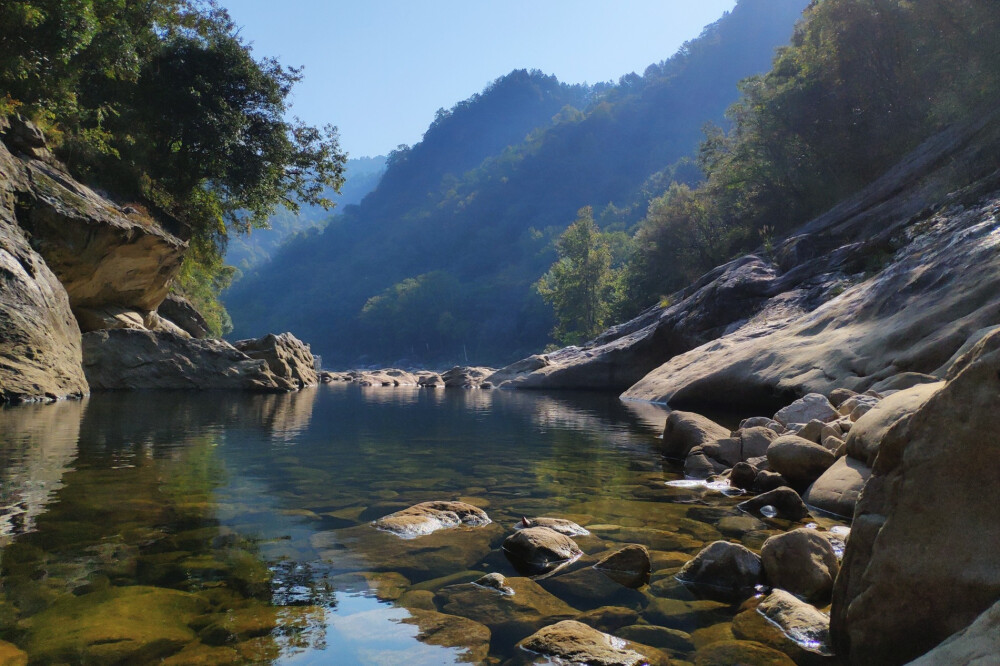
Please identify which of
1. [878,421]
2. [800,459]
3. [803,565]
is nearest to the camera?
[803,565]

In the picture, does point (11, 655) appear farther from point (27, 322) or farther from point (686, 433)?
point (27, 322)

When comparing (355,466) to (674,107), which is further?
(674,107)

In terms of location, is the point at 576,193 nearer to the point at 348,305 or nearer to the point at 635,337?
the point at 348,305

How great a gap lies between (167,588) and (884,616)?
11.7 feet

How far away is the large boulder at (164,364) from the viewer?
1905cm

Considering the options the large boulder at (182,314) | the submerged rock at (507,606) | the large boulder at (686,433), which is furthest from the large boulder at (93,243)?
the submerged rock at (507,606)

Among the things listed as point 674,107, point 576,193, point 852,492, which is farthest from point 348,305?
point 852,492

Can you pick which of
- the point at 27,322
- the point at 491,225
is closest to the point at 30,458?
the point at 27,322

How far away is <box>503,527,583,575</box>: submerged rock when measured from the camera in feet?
13.5

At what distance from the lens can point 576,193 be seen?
130 m

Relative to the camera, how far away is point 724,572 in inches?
147

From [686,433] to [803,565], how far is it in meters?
5.35

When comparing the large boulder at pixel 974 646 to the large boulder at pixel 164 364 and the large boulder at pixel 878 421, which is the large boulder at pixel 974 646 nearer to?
the large boulder at pixel 878 421

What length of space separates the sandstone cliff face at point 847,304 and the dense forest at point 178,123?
16130 millimetres
